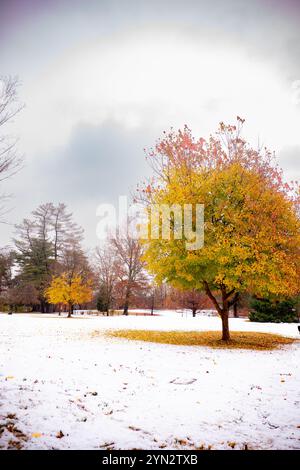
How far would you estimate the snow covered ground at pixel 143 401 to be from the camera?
4727 millimetres

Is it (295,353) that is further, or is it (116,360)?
(295,353)

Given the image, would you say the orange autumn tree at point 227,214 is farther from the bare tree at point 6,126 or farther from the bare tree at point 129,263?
the bare tree at point 129,263

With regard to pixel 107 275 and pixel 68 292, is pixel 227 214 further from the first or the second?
pixel 107 275

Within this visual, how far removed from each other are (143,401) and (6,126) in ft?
29.3

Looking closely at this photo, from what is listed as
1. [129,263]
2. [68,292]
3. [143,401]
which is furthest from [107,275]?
[143,401]

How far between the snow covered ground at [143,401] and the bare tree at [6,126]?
5640 millimetres

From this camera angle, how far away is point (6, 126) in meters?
9.84

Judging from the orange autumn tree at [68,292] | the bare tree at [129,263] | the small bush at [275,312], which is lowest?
the small bush at [275,312]

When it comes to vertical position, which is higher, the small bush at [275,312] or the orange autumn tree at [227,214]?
the orange autumn tree at [227,214]

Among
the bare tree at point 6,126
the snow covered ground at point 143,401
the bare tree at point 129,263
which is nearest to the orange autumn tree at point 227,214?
the snow covered ground at point 143,401

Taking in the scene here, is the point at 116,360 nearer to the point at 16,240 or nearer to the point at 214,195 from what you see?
the point at 214,195

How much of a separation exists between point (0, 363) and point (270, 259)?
36.8ft

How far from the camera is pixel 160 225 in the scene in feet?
47.9
